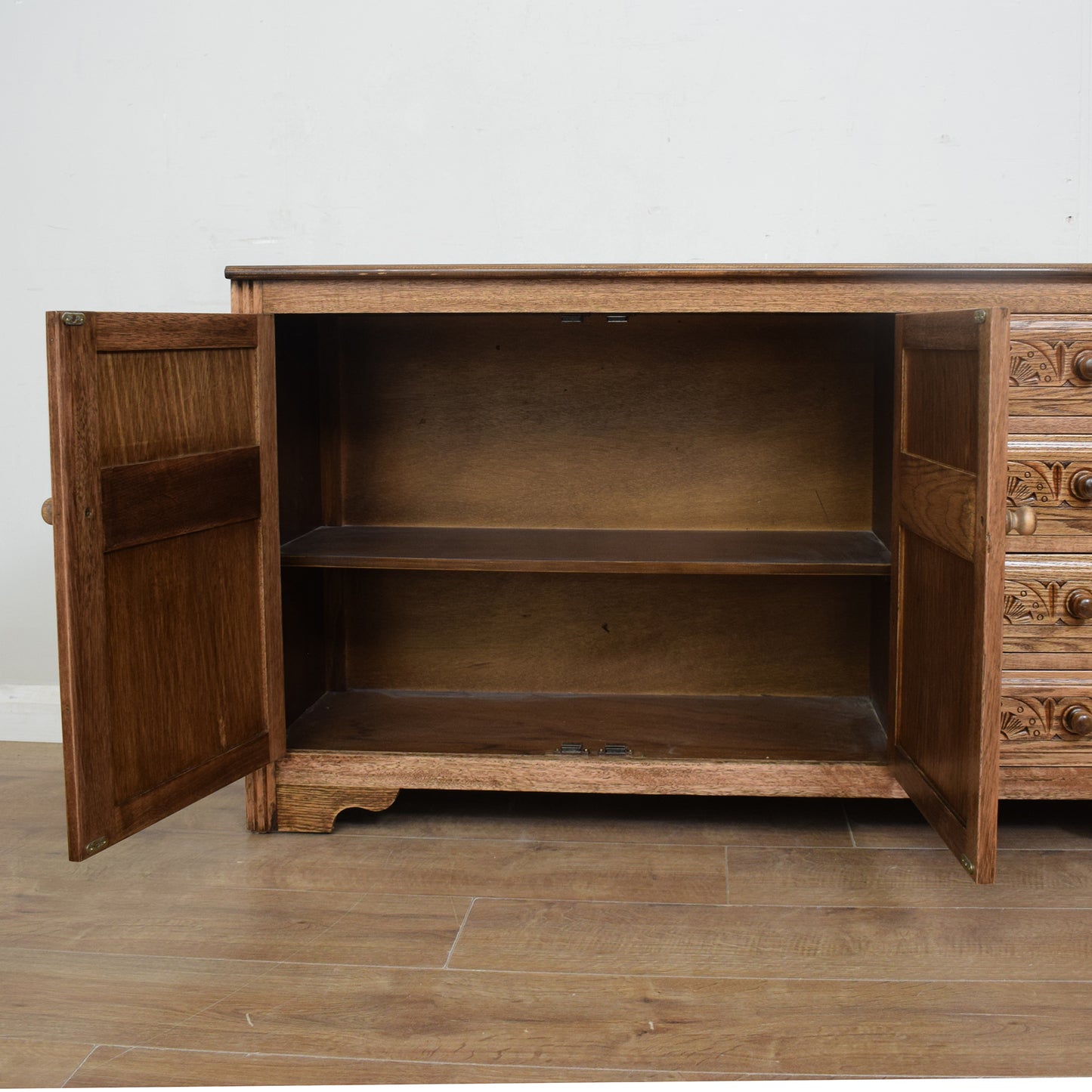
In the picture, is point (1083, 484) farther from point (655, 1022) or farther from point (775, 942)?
point (655, 1022)

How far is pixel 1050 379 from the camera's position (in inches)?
74.7

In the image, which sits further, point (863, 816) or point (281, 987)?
point (863, 816)

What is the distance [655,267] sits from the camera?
1.98 metres

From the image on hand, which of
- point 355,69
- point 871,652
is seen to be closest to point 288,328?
point 355,69

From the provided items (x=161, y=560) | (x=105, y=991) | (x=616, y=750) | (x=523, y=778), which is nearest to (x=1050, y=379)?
(x=616, y=750)

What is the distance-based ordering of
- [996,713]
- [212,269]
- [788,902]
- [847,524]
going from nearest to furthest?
[996,713], [788,902], [847,524], [212,269]

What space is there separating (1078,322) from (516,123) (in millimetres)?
1318

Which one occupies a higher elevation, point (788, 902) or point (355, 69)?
point (355, 69)

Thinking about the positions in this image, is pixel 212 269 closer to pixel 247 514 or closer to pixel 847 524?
pixel 247 514

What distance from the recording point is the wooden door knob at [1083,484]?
6.26 ft

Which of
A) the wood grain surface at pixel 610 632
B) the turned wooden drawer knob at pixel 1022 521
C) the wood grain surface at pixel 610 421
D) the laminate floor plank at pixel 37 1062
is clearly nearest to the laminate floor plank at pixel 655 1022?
the laminate floor plank at pixel 37 1062

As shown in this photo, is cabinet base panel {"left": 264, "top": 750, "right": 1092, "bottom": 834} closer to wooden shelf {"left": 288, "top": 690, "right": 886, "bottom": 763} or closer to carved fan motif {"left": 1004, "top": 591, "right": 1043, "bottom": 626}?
wooden shelf {"left": 288, "top": 690, "right": 886, "bottom": 763}

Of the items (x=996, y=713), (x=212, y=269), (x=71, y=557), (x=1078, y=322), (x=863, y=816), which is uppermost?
(x=212, y=269)

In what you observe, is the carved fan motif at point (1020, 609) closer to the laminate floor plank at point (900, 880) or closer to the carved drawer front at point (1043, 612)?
the carved drawer front at point (1043, 612)
